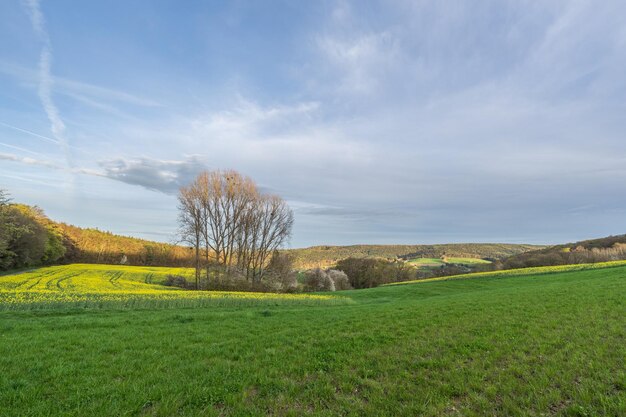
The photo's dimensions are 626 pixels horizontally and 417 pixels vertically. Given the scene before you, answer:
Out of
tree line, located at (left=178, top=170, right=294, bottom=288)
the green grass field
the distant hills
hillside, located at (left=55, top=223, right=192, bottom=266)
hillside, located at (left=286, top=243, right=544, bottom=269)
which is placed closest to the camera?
the green grass field

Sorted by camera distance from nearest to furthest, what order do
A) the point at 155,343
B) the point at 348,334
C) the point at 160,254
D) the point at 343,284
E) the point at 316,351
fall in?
the point at 316,351, the point at 155,343, the point at 348,334, the point at 343,284, the point at 160,254

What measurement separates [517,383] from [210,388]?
6.28 meters

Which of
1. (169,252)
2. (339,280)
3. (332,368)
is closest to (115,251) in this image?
(169,252)

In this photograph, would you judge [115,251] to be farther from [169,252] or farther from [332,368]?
[332,368]

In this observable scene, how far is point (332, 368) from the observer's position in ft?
25.0

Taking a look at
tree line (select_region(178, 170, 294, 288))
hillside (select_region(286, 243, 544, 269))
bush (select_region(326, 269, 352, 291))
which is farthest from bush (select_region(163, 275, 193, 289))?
hillside (select_region(286, 243, 544, 269))

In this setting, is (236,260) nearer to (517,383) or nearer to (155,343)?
(155,343)

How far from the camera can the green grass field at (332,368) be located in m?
5.57

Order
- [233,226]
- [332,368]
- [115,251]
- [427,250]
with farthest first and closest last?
[427,250] → [115,251] → [233,226] → [332,368]

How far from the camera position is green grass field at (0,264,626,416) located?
5.57 metres

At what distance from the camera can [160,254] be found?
109 m

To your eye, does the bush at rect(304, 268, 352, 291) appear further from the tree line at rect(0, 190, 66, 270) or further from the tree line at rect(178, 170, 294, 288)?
the tree line at rect(0, 190, 66, 270)

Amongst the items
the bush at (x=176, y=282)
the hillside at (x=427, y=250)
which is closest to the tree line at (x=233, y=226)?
the bush at (x=176, y=282)

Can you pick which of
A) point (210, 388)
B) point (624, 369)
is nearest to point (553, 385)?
point (624, 369)
